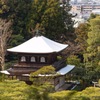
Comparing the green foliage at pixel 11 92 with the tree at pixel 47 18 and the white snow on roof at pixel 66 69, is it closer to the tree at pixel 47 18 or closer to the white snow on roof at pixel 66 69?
the white snow on roof at pixel 66 69

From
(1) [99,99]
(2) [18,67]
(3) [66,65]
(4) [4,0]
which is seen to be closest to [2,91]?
(1) [99,99]

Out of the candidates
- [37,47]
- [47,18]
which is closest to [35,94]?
[37,47]

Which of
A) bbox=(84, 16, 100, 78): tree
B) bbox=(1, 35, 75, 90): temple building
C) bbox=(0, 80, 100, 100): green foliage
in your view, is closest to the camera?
bbox=(0, 80, 100, 100): green foliage

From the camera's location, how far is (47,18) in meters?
29.6

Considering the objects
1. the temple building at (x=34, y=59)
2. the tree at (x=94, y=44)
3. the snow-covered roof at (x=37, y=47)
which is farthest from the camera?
the tree at (x=94, y=44)

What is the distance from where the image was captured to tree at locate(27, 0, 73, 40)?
29.7 meters

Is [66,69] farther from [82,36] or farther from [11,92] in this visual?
[11,92]

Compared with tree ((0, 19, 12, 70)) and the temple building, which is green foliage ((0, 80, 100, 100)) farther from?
tree ((0, 19, 12, 70))

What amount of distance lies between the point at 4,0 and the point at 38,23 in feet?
10.6

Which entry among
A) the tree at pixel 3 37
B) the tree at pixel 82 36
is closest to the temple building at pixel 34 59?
the tree at pixel 3 37

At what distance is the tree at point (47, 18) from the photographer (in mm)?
29659

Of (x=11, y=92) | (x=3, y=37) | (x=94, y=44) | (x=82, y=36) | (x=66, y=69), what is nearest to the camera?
(x=11, y=92)

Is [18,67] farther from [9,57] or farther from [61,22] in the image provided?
[61,22]

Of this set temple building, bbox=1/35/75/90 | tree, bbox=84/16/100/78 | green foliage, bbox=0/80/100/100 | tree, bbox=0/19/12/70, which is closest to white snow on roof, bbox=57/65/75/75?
temple building, bbox=1/35/75/90
